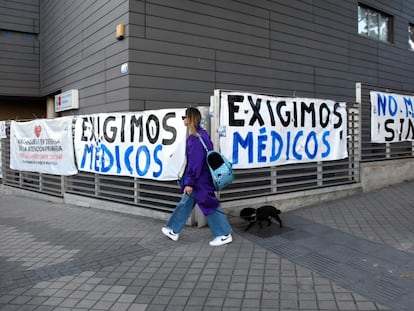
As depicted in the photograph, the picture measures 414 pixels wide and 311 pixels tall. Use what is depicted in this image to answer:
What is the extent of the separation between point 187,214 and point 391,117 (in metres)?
6.01

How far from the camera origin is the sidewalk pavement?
10.8 ft

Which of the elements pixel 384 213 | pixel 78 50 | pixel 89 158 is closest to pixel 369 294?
pixel 384 213

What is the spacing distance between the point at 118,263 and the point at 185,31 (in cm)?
551

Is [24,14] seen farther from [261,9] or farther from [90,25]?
[261,9]

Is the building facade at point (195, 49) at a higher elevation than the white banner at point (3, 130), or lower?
higher

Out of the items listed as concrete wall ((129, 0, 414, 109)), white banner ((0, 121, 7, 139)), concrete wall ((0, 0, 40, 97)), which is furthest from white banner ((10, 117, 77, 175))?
concrete wall ((0, 0, 40, 97))

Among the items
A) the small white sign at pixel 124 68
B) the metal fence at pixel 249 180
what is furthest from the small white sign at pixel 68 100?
the small white sign at pixel 124 68

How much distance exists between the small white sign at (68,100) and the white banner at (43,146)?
1.42m

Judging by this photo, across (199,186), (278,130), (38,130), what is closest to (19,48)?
(38,130)

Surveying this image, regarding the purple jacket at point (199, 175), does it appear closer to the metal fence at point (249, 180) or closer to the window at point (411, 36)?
the metal fence at point (249, 180)

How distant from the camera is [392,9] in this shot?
1335 cm

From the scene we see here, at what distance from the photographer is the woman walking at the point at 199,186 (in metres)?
4.58

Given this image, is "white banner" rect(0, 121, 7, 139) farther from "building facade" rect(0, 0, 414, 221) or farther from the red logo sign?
the red logo sign

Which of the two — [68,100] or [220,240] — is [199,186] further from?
[68,100]
